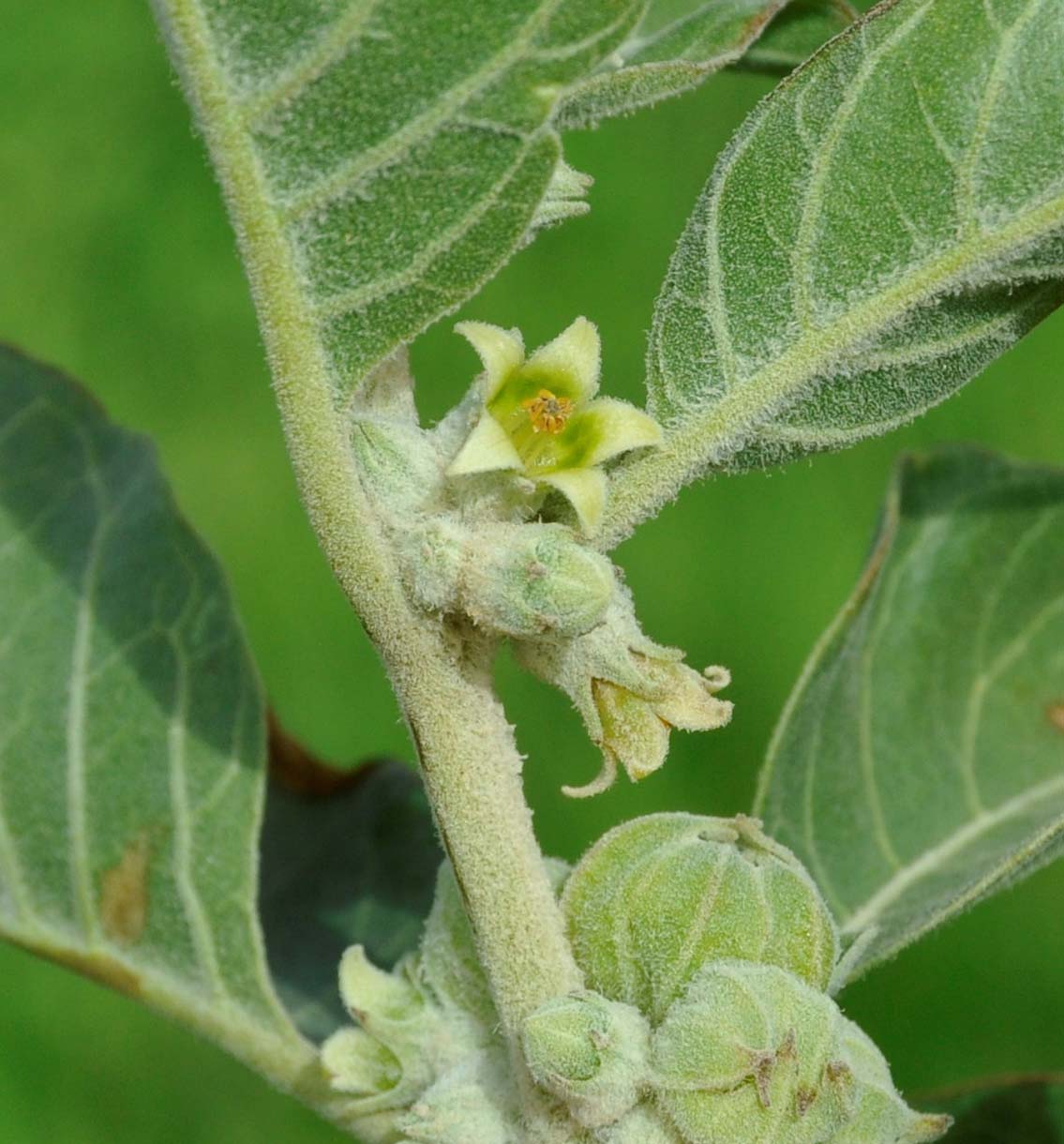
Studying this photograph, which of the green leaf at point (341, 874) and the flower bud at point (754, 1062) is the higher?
the flower bud at point (754, 1062)

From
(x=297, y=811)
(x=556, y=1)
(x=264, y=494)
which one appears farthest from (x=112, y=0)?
(x=556, y=1)

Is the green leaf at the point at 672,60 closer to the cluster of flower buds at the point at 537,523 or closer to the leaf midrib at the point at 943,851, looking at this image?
the cluster of flower buds at the point at 537,523

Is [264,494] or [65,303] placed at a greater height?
[65,303]

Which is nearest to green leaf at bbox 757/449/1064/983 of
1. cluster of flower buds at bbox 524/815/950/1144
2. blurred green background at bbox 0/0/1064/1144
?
cluster of flower buds at bbox 524/815/950/1144

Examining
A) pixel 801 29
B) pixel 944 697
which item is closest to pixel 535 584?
pixel 801 29

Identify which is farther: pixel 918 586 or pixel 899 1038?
pixel 899 1038

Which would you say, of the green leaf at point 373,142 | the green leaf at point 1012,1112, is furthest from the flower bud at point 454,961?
the green leaf at point 1012,1112

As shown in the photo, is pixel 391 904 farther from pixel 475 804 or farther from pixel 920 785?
pixel 475 804
